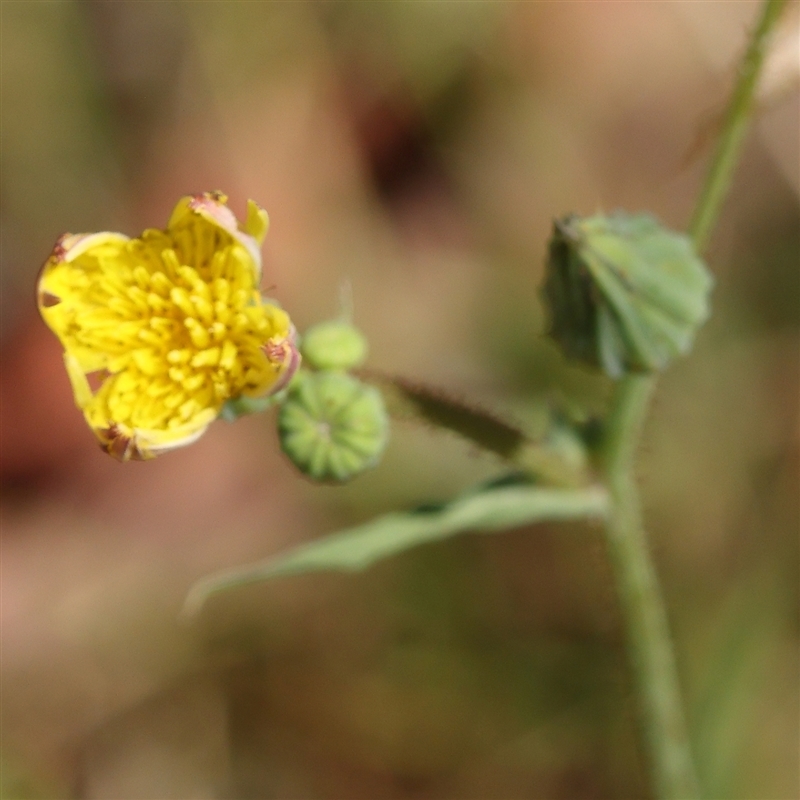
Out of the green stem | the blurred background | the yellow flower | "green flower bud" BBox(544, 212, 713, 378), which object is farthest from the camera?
the blurred background

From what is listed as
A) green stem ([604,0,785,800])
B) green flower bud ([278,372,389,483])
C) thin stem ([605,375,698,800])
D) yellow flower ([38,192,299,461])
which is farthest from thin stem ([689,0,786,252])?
yellow flower ([38,192,299,461])

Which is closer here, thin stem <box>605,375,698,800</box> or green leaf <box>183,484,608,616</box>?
green leaf <box>183,484,608,616</box>

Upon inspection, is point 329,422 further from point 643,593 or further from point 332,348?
point 643,593

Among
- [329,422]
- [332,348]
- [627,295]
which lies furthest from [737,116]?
[329,422]

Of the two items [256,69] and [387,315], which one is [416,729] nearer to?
[387,315]

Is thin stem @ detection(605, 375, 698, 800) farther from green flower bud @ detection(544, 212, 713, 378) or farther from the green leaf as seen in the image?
green flower bud @ detection(544, 212, 713, 378)

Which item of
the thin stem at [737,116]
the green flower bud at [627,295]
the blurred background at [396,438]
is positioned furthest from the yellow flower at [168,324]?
the blurred background at [396,438]

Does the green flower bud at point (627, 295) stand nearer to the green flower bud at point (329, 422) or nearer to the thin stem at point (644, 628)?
the thin stem at point (644, 628)

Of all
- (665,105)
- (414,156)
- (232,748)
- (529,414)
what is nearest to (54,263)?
(529,414)
